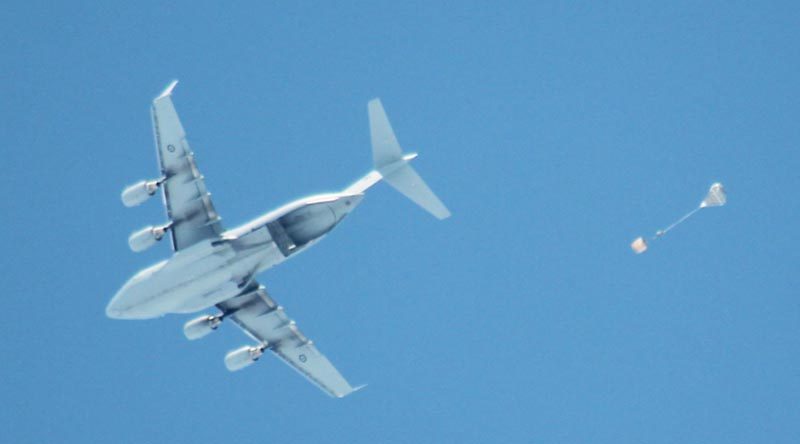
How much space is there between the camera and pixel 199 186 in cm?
7219

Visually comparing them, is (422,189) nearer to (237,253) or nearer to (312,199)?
(312,199)

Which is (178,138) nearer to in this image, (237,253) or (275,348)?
(237,253)

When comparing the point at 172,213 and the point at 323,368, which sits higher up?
the point at 172,213

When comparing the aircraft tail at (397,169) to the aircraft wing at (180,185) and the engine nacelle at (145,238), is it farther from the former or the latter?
the engine nacelle at (145,238)

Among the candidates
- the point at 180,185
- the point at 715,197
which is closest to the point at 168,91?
the point at 180,185

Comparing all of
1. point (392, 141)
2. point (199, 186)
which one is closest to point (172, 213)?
point (199, 186)

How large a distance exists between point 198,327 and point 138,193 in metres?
11.2

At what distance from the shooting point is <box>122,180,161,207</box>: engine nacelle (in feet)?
233

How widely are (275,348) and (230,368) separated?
9.62ft

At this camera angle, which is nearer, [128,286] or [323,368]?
[128,286]

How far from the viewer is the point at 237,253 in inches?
2891

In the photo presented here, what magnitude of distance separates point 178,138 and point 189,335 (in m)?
13.7

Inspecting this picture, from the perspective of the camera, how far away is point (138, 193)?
70.9 m

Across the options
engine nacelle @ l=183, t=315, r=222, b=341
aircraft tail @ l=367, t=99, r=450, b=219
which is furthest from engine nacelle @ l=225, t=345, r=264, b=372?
aircraft tail @ l=367, t=99, r=450, b=219
